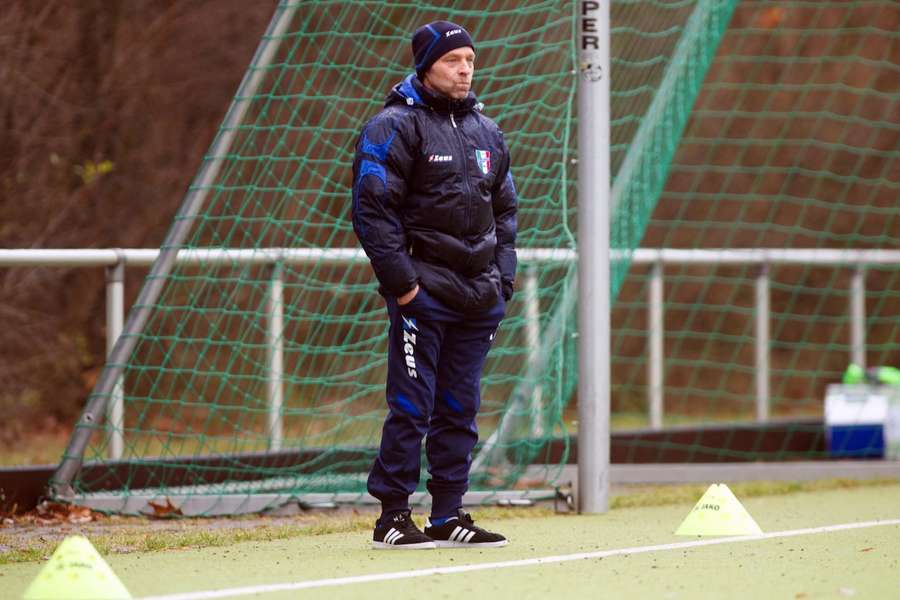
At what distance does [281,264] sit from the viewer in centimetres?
820

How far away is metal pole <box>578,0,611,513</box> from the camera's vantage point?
6.96 m

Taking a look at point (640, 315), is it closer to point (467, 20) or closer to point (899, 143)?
point (899, 143)

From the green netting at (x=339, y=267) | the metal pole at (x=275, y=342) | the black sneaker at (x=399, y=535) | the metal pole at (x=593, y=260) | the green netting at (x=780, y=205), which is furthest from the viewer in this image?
the green netting at (x=780, y=205)

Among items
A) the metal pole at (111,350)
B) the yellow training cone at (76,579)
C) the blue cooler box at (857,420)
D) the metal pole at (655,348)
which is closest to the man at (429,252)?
the yellow training cone at (76,579)

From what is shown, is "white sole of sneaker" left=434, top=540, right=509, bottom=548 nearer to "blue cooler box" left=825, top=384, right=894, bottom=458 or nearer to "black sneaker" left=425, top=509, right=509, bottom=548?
"black sneaker" left=425, top=509, right=509, bottom=548

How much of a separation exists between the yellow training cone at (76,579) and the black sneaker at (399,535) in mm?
1352

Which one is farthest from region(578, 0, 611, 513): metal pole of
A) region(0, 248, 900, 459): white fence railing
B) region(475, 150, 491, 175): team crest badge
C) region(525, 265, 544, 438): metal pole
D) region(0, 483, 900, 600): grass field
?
region(475, 150, 491, 175): team crest badge

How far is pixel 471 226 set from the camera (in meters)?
5.64

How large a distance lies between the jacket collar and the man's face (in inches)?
1.1

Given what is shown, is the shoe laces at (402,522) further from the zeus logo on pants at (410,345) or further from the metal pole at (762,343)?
the metal pole at (762,343)

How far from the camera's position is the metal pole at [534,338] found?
7.89 metres

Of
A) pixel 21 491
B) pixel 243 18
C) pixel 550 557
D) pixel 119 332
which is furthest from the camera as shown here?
pixel 243 18

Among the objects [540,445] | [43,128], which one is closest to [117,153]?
[43,128]

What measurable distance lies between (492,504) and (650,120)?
2.29 meters
